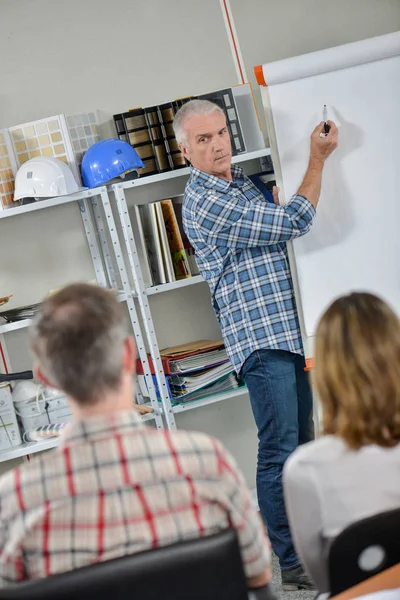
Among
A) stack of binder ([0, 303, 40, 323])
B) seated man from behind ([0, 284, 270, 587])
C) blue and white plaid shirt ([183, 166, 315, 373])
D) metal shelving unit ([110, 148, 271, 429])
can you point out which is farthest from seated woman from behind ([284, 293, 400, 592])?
stack of binder ([0, 303, 40, 323])

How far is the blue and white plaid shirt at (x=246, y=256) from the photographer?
272 cm

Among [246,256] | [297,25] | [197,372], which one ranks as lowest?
[197,372]

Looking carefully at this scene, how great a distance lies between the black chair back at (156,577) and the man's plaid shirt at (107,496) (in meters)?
0.06

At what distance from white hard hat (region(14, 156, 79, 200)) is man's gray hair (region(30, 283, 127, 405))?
71.0 inches

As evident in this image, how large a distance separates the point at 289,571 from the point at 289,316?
902 mm

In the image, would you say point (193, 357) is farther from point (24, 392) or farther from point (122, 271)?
point (24, 392)

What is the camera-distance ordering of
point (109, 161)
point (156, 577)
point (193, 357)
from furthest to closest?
point (193, 357) → point (109, 161) → point (156, 577)

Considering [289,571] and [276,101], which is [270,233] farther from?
[289,571]

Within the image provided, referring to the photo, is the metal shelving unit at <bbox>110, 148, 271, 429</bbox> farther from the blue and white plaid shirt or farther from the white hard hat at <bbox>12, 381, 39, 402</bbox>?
the white hard hat at <bbox>12, 381, 39, 402</bbox>

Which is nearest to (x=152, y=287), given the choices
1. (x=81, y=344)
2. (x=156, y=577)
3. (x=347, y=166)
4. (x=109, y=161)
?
(x=109, y=161)

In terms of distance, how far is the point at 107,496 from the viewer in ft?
4.08

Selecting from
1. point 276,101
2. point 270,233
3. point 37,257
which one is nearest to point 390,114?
point 276,101

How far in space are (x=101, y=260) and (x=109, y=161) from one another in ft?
1.68

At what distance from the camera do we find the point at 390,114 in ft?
9.41
